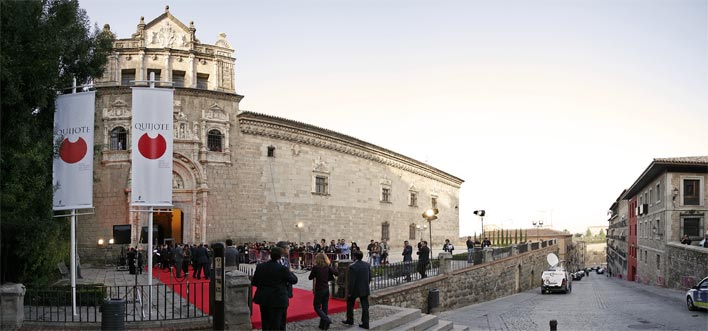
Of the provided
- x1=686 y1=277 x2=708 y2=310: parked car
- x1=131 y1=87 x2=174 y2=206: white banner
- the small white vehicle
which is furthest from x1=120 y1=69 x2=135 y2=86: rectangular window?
x1=686 y1=277 x2=708 y2=310: parked car

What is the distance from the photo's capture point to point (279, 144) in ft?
111

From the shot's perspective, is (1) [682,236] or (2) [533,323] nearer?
(2) [533,323]

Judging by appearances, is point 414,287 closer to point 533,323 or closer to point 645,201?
point 533,323

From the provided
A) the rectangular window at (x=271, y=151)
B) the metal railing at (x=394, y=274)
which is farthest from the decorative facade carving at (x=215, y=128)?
the metal railing at (x=394, y=274)

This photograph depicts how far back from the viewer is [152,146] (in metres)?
12.9

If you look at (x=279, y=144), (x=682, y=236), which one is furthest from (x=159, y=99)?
(x=682, y=236)

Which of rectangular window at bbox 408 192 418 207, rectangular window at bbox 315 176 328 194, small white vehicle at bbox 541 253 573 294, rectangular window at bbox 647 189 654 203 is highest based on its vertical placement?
rectangular window at bbox 315 176 328 194

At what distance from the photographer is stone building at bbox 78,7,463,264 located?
96.5 ft

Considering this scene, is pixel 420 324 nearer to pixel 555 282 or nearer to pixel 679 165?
pixel 555 282

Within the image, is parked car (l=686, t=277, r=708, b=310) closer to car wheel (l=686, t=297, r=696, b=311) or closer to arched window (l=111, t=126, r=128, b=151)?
car wheel (l=686, t=297, r=696, b=311)

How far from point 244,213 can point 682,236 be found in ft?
83.4

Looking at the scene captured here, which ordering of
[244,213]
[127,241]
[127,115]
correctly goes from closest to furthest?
[127,241] < [127,115] < [244,213]

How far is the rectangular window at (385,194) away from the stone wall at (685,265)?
1963 cm

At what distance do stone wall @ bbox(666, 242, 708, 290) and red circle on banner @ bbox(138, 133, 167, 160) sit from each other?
77.8 feet
